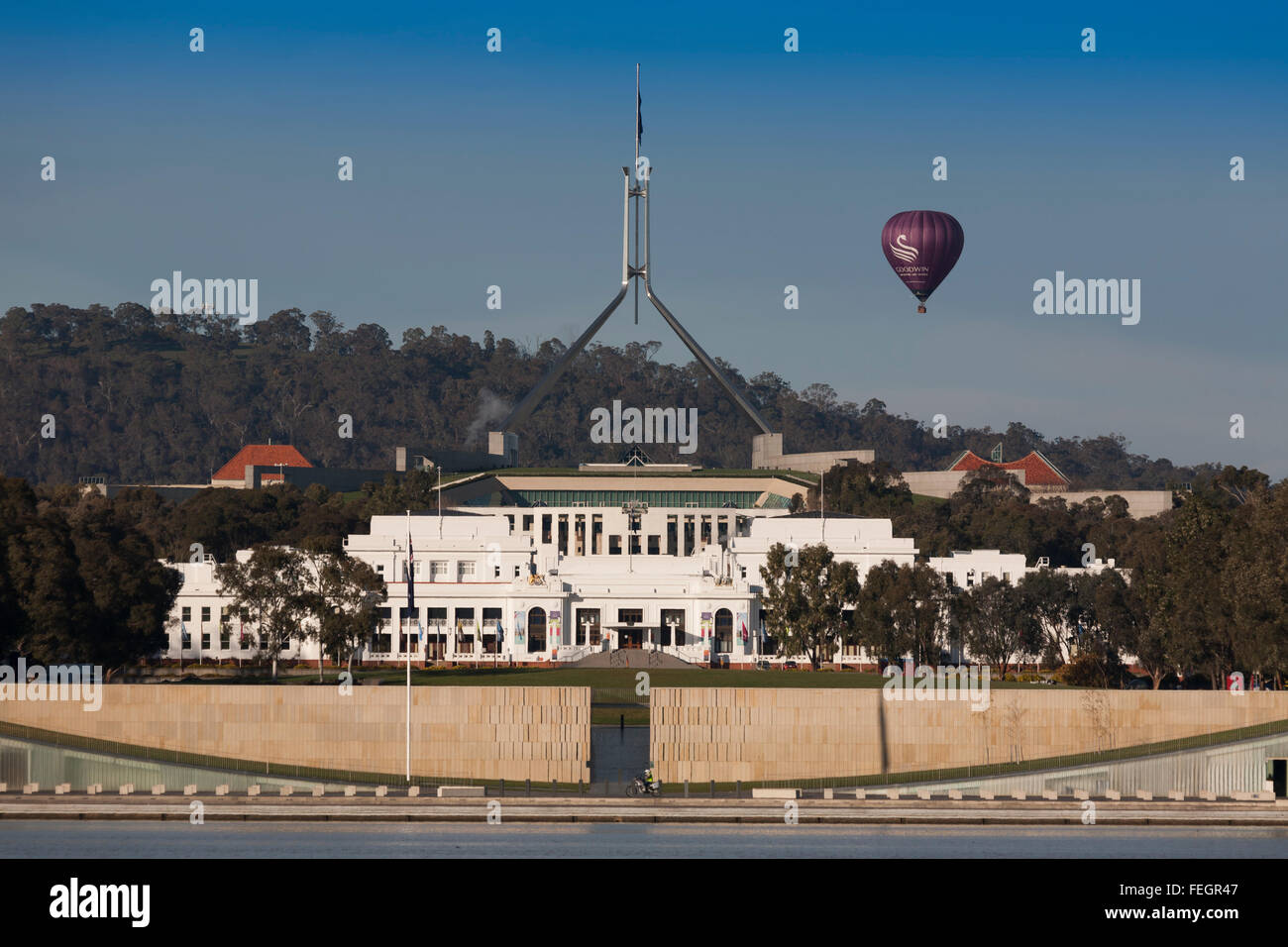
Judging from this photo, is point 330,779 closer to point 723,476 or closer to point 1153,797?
point 1153,797

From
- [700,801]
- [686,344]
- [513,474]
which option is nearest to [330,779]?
[700,801]

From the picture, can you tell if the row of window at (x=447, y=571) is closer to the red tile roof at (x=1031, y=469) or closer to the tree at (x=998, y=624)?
the tree at (x=998, y=624)

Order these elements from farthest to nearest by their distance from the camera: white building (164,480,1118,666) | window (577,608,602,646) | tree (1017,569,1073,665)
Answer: window (577,608,602,646) → white building (164,480,1118,666) → tree (1017,569,1073,665)

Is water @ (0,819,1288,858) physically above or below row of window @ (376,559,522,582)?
below

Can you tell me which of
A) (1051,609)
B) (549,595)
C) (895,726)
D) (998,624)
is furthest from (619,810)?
(549,595)

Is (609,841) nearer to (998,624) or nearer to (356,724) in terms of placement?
(356,724)

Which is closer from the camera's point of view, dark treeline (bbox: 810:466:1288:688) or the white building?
dark treeline (bbox: 810:466:1288:688)

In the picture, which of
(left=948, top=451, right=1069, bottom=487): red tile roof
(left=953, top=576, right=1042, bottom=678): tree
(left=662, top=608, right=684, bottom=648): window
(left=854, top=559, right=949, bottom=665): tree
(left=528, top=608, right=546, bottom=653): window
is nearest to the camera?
(left=854, top=559, right=949, bottom=665): tree

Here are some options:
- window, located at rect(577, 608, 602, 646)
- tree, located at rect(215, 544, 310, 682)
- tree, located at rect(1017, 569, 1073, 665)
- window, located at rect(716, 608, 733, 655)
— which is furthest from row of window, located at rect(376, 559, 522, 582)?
tree, located at rect(1017, 569, 1073, 665)

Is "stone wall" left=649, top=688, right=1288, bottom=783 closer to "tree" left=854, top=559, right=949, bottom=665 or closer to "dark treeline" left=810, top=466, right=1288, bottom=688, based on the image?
"dark treeline" left=810, top=466, right=1288, bottom=688
